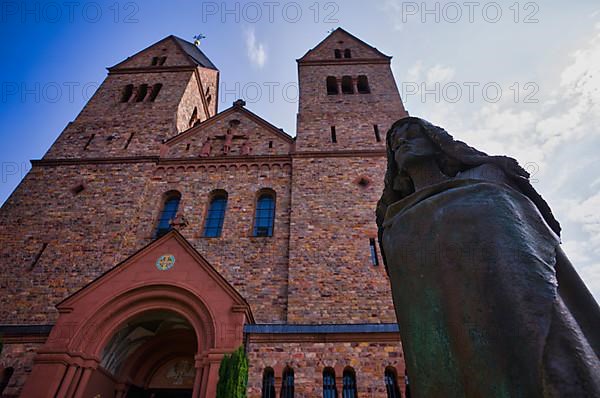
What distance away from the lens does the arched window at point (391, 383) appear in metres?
7.34

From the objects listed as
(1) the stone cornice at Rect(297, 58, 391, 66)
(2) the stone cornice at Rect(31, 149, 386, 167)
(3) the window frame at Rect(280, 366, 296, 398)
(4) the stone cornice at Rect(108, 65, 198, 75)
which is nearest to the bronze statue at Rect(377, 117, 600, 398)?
(3) the window frame at Rect(280, 366, 296, 398)

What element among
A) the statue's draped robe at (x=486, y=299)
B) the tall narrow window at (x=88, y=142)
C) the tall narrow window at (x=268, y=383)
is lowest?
the statue's draped robe at (x=486, y=299)

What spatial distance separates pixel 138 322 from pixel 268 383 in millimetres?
3731

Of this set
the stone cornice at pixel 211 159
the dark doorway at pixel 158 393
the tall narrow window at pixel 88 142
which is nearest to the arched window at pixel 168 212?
the stone cornice at pixel 211 159

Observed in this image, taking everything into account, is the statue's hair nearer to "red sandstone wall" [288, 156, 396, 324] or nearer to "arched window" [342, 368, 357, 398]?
"arched window" [342, 368, 357, 398]

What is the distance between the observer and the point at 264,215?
12.4m

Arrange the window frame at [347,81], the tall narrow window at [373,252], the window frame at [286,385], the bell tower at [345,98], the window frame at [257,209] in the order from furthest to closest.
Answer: the window frame at [347,81] < the bell tower at [345,98] < the window frame at [257,209] < the tall narrow window at [373,252] < the window frame at [286,385]

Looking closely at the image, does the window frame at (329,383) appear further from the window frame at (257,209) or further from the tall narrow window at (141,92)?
the tall narrow window at (141,92)

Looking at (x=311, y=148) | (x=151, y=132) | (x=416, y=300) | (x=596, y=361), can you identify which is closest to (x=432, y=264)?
(x=416, y=300)

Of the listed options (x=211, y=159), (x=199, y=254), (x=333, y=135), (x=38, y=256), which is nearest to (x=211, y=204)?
→ (x=211, y=159)

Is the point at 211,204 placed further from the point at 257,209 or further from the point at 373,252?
the point at 373,252

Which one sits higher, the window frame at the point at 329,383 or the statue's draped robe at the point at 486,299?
the window frame at the point at 329,383

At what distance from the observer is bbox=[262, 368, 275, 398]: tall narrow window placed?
7449 mm

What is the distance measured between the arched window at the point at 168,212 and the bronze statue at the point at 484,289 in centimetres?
1098
